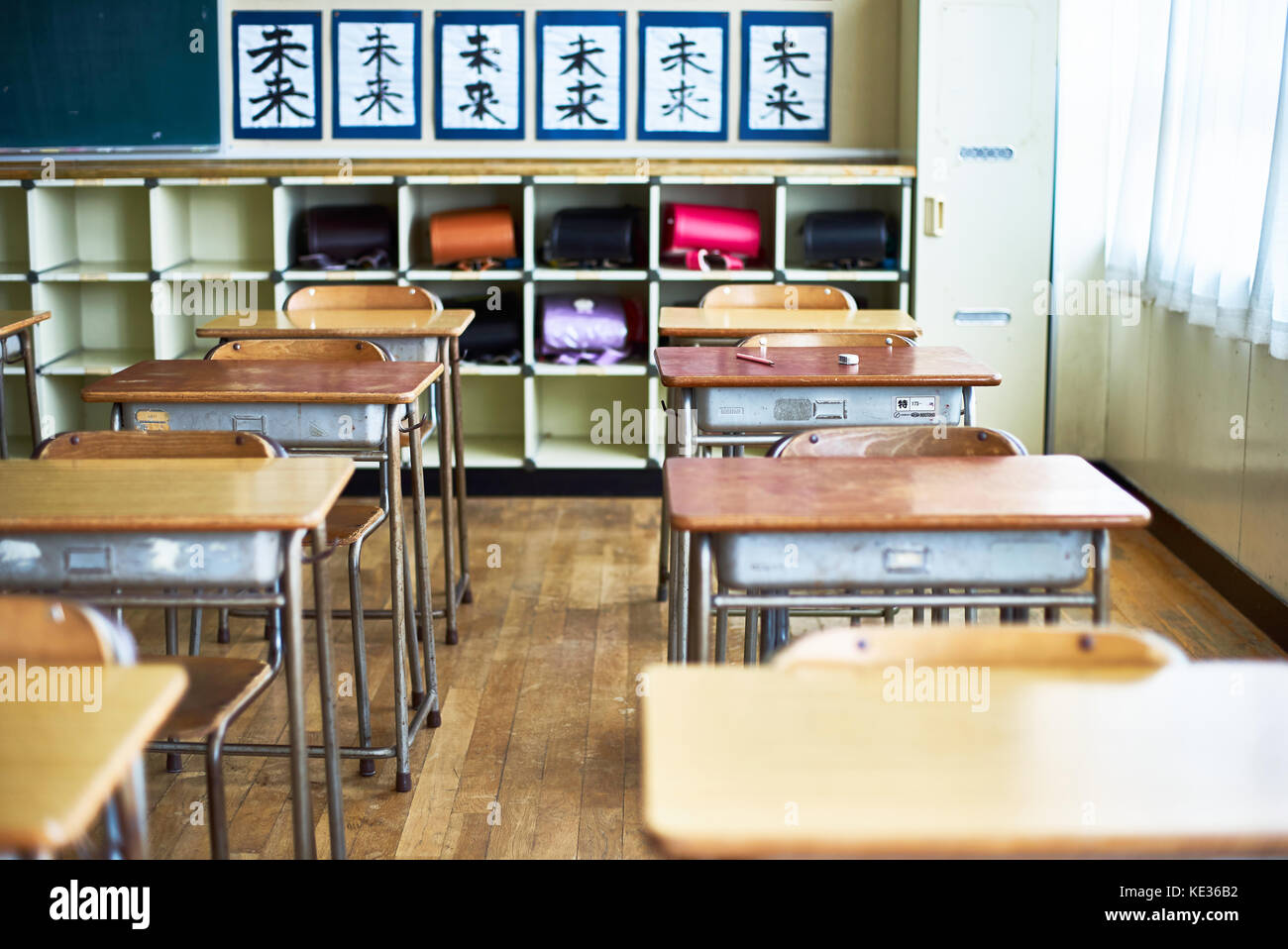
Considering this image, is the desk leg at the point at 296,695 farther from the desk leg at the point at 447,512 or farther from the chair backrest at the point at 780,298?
the chair backrest at the point at 780,298

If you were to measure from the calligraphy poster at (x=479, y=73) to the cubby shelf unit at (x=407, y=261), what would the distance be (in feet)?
0.80

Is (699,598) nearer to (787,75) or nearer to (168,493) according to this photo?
(168,493)

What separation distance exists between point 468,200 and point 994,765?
14.8ft

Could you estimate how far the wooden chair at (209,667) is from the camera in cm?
202

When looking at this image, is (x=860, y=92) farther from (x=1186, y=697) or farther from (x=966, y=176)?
(x=1186, y=697)

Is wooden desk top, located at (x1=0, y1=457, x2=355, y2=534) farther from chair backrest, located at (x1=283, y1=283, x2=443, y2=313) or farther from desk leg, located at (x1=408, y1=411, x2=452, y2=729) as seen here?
chair backrest, located at (x1=283, y1=283, x2=443, y2=313)

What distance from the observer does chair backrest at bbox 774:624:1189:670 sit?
1540 mm

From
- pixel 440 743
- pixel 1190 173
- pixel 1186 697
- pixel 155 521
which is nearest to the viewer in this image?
pixel 1186 697

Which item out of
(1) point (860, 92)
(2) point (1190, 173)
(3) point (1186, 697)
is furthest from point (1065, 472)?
(1) point (860, 92)

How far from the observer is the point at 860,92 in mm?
5441

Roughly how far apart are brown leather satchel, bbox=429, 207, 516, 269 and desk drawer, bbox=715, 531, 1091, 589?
3361 mm

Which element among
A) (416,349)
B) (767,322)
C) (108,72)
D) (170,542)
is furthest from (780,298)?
(108,72)

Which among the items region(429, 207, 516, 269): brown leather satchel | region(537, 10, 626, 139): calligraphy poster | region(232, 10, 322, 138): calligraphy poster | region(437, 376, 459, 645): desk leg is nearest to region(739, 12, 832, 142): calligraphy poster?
region(537, 10, 626, 139): calligraphy poster

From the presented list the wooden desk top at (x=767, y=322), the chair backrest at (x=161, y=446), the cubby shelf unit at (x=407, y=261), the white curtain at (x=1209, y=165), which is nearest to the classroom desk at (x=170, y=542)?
the chair backrest at (x=161, y=446)
